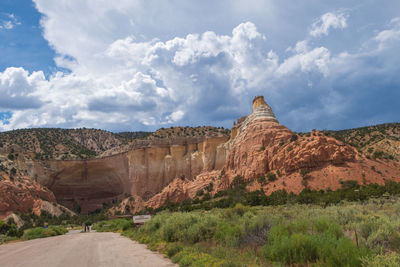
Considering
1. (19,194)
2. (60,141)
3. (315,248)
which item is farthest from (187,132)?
(315,248)

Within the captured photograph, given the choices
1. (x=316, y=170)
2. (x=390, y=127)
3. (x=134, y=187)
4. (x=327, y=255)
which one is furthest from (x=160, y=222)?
(x=390, y=127)

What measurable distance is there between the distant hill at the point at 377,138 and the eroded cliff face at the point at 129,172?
83.6 ft

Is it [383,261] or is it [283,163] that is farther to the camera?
[283,163]

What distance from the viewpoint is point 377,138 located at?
6031cm

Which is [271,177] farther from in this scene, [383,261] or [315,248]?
[383,261]

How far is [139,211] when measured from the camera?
56.0m

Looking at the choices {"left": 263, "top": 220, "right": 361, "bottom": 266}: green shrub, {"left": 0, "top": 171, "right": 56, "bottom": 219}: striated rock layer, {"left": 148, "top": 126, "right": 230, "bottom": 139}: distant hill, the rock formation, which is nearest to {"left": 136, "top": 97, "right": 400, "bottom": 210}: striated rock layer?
the rock formation

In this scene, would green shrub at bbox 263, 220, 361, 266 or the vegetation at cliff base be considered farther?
the vegetation at cliff base

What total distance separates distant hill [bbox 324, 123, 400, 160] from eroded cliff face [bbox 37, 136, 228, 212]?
2549 cm

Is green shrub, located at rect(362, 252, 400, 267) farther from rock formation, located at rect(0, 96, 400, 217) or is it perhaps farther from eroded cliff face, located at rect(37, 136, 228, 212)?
eroded cliff face, located at rect(37, 136, 228, 212)

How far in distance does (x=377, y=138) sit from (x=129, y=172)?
5385 cm

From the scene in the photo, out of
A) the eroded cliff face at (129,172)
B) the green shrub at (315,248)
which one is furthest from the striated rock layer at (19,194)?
the green shrub at (315,248)

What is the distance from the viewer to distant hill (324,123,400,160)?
2068 inches

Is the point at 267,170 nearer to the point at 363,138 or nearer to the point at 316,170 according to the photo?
the point at 316,170
